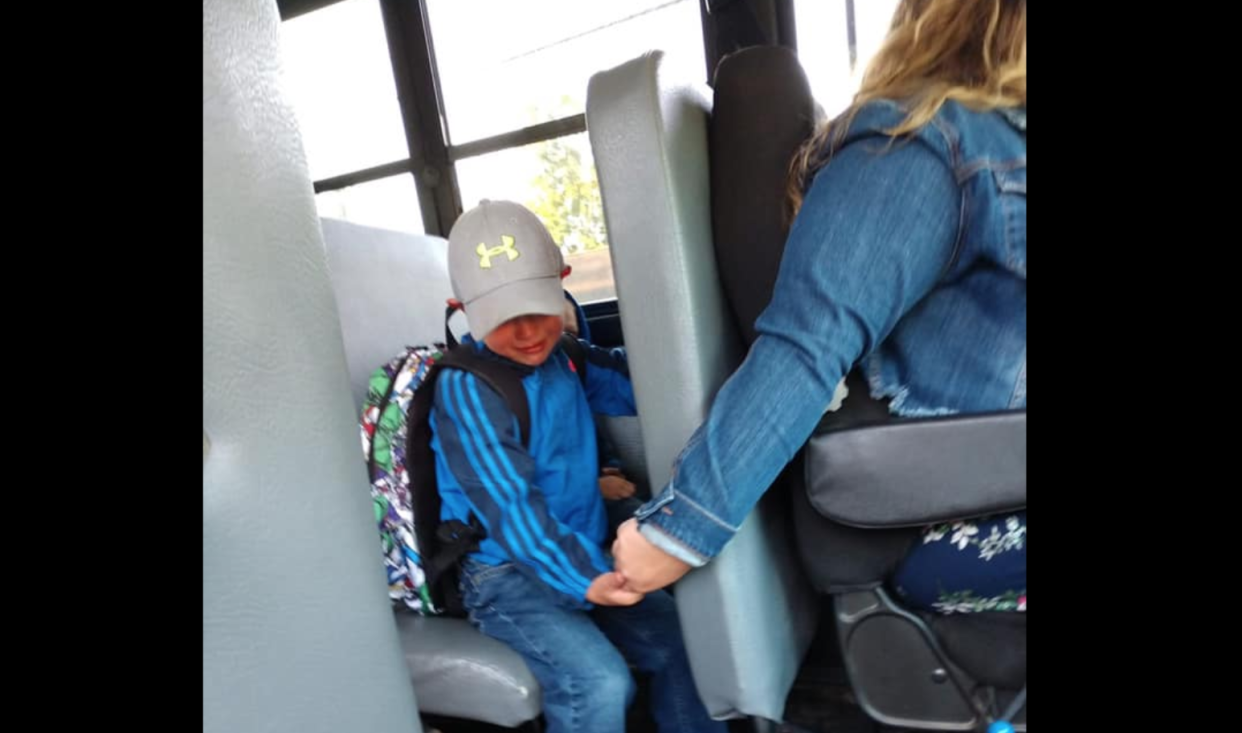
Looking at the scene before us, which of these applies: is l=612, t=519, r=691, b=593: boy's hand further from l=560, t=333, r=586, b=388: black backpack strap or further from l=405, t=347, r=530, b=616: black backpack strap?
l=560, t=333, r=586, b=388: black backpack strap

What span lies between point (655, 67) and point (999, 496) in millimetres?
590

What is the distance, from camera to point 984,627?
0.76m

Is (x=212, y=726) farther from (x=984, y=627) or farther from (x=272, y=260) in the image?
(x=984, y=627)

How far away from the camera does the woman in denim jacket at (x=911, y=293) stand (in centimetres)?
66

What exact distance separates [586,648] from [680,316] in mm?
561

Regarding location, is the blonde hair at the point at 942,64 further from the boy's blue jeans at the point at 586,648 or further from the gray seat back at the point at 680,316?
the boy's blue jeans at the point at 586,648

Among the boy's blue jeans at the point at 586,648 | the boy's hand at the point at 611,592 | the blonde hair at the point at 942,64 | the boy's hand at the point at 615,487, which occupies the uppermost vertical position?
the blonde hair at the point at 942,64

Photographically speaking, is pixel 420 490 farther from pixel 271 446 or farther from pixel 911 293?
pixel 911 293

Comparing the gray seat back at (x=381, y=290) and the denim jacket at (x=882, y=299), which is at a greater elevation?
the gray seat back at (x=381, y=290)

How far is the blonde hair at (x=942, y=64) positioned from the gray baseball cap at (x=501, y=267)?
501 millimetres

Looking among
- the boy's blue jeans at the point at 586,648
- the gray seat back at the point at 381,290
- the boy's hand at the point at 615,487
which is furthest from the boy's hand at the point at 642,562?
the gray seat back at the point at 381,290

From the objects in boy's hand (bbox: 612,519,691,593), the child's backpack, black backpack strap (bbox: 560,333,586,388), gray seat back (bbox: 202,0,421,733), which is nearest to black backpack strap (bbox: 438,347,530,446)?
the child's backpack

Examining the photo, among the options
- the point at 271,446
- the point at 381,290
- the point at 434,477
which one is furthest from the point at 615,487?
the point at 271,446
